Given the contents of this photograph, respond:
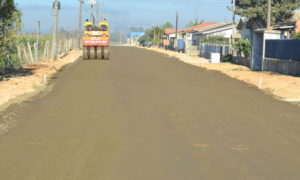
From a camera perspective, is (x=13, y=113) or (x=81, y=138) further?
(x=13, y=113)

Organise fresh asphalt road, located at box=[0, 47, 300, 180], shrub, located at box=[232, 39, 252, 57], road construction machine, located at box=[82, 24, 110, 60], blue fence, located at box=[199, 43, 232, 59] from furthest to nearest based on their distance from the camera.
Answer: blue fence, located at box=[199, 43, 232, 59] → road construction machine, located at box=[82, 24, 110, 60] → shrub, located at box=[232, 39, 252, 57] → fresh asphalt road, located at box=[0, 47, 300, 180]

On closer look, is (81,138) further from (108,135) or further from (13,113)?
(13,113)

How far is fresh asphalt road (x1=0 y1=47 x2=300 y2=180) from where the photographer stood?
263 inches

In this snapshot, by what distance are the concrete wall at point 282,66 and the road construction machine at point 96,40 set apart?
13954 mm

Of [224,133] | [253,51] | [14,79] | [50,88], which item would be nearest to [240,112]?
[224,133]

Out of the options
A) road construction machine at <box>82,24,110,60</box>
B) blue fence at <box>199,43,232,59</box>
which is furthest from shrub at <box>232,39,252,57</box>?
road construction machine at <box>82,24,110,60</box>

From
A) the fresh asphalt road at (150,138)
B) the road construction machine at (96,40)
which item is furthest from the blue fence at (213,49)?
the fresh asphalt road at (150,138)

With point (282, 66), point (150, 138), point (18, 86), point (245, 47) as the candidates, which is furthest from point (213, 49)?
point (150, 138)

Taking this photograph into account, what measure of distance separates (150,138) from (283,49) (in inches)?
723

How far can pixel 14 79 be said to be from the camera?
2030 centimetres

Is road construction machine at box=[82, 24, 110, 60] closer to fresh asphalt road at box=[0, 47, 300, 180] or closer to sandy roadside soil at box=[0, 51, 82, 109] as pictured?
sandy roadside soil at box=[0, 51, 82, 109]

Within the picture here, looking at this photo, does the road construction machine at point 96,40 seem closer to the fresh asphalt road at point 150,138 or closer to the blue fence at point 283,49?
the blue fence at point 283,49

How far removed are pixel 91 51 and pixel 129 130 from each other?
97.4 ft

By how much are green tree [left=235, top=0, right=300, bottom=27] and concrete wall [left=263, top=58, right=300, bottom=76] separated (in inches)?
986
